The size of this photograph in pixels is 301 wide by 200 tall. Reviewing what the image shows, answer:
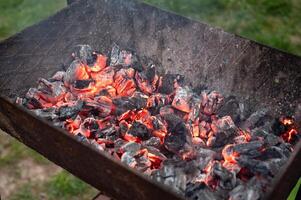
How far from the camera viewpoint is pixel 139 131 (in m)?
3.20

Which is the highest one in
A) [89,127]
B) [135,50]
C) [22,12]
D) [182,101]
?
[135,50]

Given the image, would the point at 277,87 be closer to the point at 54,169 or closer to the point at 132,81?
the point at 132,81

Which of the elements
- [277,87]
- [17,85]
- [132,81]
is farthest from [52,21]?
[277,87]

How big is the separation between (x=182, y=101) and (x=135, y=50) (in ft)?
2.99

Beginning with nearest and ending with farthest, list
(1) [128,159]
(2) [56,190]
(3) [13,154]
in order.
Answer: (1) [128,159], (2) [56,190], (3) [13,154]

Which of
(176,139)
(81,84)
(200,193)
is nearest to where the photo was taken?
(200,193)

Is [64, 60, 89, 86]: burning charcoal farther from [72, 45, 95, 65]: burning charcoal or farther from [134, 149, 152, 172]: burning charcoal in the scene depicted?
[134, 149, 152, 172]: burning charcoal

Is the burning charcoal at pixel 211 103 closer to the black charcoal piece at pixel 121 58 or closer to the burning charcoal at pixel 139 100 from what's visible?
the burning charcoal at pixel 139 100

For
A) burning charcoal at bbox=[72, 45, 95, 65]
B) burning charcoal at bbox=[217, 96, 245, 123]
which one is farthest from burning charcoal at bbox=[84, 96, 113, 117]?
burning charcoal at bbox=[217, 96, 245, 123]

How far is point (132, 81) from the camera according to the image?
383 centimetres

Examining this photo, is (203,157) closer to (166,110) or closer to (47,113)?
(166,110)

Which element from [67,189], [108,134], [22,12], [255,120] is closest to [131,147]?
[108,134]

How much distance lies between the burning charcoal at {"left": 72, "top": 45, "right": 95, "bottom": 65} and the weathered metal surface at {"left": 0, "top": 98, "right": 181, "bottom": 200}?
1.17 m

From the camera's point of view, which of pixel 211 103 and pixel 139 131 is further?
pixel 211 103
